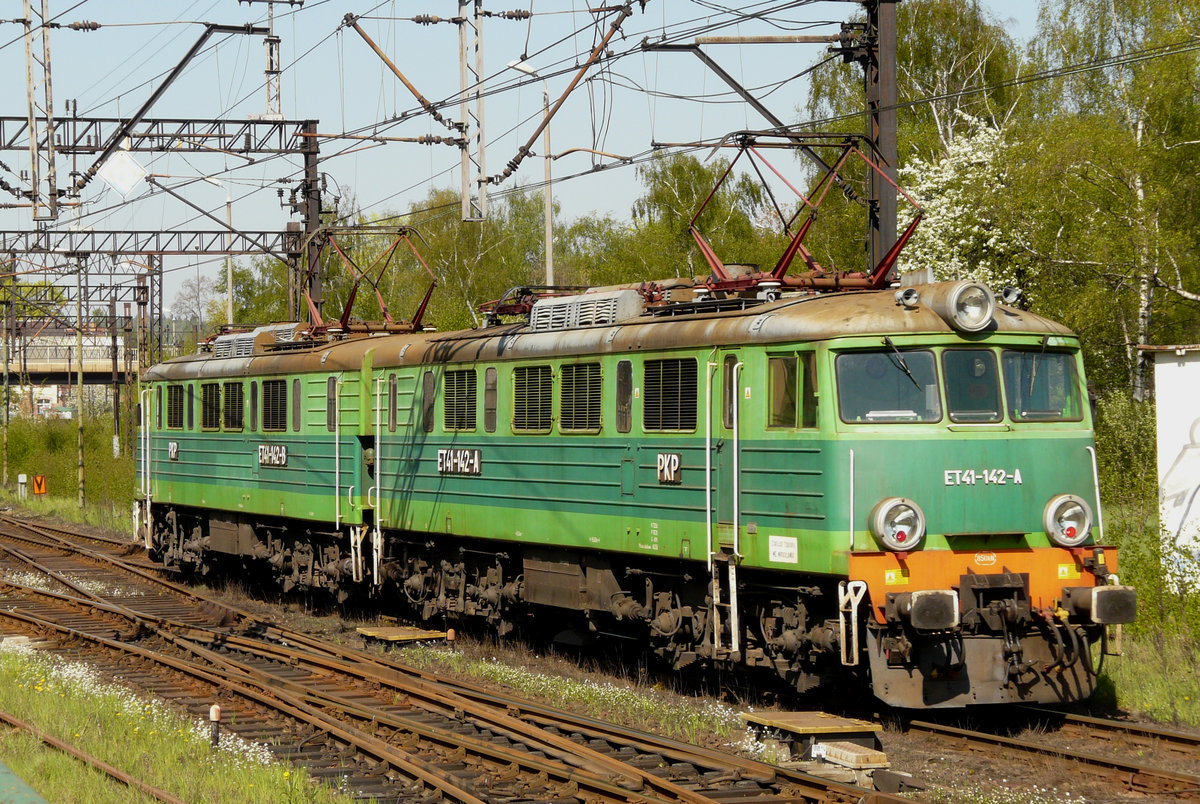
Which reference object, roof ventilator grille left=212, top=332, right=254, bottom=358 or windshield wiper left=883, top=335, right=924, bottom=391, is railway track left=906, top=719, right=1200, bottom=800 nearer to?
windshield wiper left=883, top=335, right=924, bottom=391

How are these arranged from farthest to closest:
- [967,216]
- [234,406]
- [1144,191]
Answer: [967,216]
[1144,191]
[234,406]

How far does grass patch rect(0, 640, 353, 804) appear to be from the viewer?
9766mm

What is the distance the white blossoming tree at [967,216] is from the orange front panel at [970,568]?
62.8ft

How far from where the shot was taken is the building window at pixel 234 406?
22656 millimetres

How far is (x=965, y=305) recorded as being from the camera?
11.9 m

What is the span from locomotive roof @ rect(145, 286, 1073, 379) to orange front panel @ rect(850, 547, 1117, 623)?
1.80 metres

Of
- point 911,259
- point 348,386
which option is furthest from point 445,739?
point 911,259

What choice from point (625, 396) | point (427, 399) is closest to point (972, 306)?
point (625, 396)

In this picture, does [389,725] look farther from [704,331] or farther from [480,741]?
[704,331]

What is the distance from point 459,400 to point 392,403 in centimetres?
201

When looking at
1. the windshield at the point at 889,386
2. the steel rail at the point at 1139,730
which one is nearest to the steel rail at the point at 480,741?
the windshield at the point at 889,386

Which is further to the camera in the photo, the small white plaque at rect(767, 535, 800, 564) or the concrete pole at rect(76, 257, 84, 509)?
the concrete pole at rect(76, 257, 84, 509)

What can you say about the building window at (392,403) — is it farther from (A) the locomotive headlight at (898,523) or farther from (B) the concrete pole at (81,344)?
(B) the concrete pole at (81,344)

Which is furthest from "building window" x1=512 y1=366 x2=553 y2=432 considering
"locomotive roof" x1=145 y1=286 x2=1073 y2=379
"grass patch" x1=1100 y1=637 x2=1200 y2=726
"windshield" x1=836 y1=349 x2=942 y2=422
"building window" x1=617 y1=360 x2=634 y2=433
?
"grass patch" x1=1100 y1=637 x2=1200 y2=726
